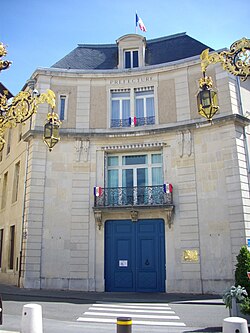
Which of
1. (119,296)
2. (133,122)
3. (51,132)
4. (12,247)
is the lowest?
(119,296)

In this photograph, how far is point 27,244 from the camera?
15883 mm

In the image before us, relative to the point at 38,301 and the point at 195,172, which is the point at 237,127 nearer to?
the point at 195,172

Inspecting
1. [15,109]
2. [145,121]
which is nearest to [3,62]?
[15,109]

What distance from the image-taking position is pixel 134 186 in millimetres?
16641

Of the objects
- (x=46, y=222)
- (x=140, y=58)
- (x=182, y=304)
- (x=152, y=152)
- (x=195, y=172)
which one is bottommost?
(x=182, y=304)

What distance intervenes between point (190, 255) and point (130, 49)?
11204 millimetres

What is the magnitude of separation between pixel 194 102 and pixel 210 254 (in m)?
6.89

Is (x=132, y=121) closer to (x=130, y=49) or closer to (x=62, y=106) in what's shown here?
(x=62, y=106)

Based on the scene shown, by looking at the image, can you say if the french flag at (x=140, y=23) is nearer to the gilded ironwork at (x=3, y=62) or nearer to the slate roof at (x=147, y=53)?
the slate roof at (x=147, y=53)

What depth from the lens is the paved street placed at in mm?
8398

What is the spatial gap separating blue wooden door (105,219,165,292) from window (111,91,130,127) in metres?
4.94

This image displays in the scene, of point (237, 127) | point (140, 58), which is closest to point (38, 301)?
point (237, 127)

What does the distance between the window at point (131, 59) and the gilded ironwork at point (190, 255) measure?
999 centimetres

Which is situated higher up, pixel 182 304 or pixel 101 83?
pixel 101 83
